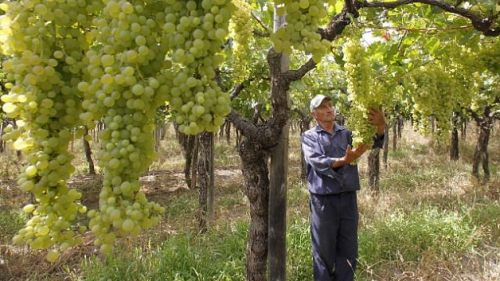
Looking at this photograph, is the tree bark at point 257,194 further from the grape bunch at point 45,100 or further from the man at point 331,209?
the grape bunch at point 45,100

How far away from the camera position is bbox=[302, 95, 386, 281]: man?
3.39 m

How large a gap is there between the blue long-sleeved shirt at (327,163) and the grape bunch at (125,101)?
8.93 ft

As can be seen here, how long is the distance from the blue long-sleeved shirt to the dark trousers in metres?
0.10

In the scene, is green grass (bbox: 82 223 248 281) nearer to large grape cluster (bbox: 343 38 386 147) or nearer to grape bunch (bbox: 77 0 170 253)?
large grape cluster (bbox: 343 38 386 147)

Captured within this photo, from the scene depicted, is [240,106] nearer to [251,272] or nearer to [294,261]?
[294,261]

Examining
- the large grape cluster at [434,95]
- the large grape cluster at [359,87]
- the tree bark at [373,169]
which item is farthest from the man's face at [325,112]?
the tree bark at [373,169]

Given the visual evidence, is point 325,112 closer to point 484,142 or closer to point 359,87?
point 359,87

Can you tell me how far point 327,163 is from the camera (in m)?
3.33

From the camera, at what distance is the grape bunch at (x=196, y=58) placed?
0.67 metres

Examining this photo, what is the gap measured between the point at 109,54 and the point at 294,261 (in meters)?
4.03

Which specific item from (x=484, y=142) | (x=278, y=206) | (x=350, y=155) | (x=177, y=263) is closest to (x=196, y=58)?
(x=278, y=206)

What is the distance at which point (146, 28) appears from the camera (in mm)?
689

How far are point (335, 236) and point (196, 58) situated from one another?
303 centimetres

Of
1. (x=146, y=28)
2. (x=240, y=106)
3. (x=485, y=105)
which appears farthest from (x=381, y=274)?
(x=485, y=105)
